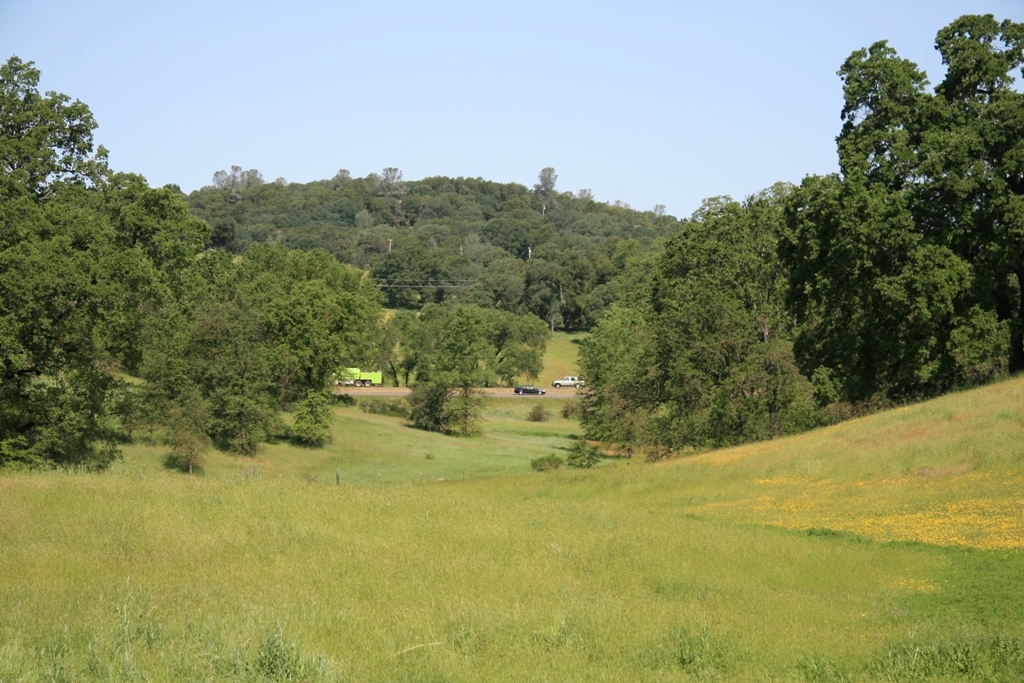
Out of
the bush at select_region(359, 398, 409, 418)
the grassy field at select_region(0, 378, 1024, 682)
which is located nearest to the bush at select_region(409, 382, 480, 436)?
the bush at select_region(359, 398, 409, 418)

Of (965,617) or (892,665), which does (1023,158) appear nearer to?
(965,617)

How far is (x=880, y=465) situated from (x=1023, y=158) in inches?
590

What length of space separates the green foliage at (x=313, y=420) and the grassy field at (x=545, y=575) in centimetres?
3830

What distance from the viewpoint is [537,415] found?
9694cm

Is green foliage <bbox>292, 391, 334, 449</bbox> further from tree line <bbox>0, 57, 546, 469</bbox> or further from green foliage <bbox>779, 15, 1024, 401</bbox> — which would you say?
green foliage <bbox>779, 15, 1024, 401</bbox>

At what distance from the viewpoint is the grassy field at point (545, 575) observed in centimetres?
1300

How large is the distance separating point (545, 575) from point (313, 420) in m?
51.7

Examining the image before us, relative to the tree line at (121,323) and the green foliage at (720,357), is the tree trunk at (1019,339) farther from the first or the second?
the tree line at (121,323)

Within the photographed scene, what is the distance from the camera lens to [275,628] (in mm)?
13734

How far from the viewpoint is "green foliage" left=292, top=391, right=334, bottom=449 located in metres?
68.4

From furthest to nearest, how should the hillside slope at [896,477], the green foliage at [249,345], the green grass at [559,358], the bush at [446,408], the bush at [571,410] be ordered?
the green grass at [559,358] < the bush at [571,410] < the bush at [446,408] < the green foliage at [249,345] < the hillside slope at [896,477]

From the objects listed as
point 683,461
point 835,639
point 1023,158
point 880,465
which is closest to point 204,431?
point 683,461

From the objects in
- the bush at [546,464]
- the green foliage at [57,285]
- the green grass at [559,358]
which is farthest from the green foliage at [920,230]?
the green grass at [559,358]

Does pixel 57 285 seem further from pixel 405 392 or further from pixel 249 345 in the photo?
pixel 405 392
